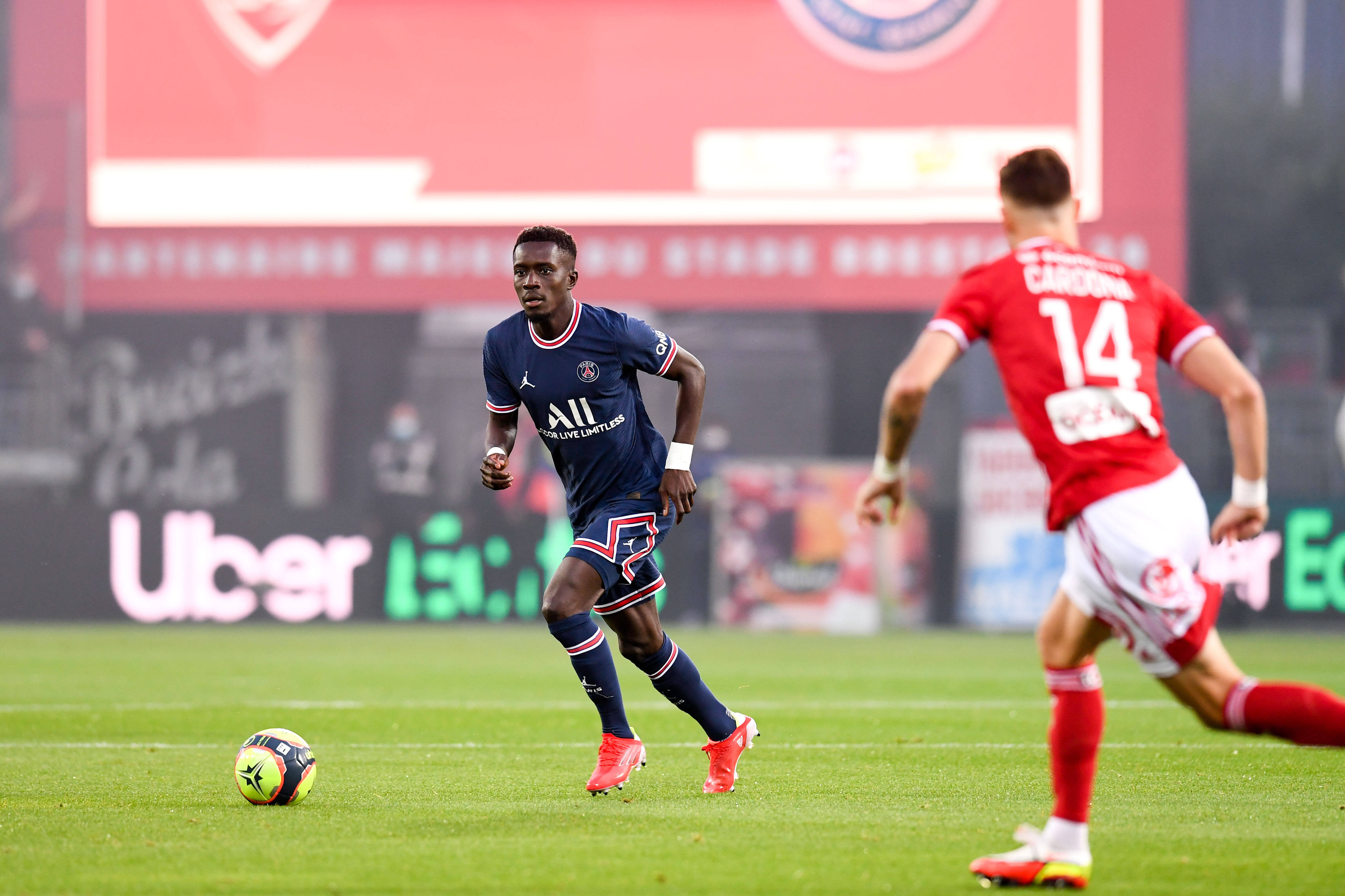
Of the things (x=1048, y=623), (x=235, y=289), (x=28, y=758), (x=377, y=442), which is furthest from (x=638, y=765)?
(x=377, y=442)

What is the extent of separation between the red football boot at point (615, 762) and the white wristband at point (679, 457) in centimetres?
103

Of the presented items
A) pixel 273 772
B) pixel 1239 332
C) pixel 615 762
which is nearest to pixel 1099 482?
pixel 615 762

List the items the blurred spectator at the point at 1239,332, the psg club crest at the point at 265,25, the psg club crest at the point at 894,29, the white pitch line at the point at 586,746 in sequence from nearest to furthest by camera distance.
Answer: the white pitch line at the point at 586,746 < the psg club crest at the point at 894,29 < the psg club crest at the point at 265,25 < the blurred spectator at the point at 1239,332

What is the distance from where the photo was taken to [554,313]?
6.82 m

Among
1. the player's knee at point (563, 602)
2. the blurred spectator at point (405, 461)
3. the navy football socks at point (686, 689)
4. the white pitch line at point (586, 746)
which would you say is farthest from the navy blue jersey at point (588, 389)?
the blurred spectator at point (405, 461)

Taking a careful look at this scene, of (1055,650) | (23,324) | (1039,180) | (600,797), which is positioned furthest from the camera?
(23,324)

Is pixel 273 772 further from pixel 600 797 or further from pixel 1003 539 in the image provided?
pixel 1003 539

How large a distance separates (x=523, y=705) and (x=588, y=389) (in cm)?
418

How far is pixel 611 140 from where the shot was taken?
18.1 metres

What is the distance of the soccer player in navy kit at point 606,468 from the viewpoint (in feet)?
21.9

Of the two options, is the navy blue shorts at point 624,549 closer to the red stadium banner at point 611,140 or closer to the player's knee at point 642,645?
the player's knee at point 642,645

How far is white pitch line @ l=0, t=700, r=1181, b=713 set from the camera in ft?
33.5

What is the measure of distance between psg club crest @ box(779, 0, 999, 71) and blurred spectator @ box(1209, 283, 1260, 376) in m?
4.36

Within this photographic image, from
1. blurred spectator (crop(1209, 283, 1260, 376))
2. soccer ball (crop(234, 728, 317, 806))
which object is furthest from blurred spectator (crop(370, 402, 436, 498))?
soccer ball (crop(234, 728, 317, 806))
